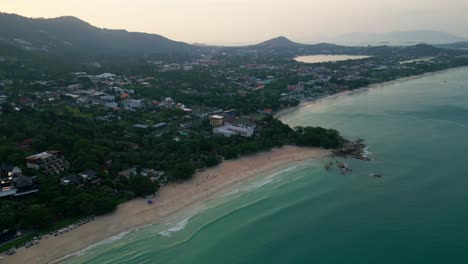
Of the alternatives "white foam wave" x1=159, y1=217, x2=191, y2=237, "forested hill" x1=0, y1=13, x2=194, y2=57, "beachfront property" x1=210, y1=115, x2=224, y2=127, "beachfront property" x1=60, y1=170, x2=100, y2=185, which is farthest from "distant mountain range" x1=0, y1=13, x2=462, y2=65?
"white foam wave" x1=159, y1=217, x2=191, y2=237

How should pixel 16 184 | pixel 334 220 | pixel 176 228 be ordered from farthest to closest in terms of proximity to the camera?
pixel 16 184, pixel 334 220, pixel 176 228

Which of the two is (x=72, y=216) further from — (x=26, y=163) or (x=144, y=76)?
(x=144, y=76)

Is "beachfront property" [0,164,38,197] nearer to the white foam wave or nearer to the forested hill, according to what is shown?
the white foam wave

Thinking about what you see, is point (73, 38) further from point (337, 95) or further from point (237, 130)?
point (237, 130)

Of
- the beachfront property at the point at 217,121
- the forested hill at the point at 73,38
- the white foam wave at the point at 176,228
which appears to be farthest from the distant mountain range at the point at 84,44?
the white foam wave at the point at 176,228

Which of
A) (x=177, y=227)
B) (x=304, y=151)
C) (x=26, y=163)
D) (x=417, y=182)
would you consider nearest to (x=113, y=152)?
(x=26, y=163)

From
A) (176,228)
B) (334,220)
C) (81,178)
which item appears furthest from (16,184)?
(334,220)

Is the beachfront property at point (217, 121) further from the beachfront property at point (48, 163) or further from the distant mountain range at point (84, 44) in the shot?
the distant mountain range at point (84, 44)
